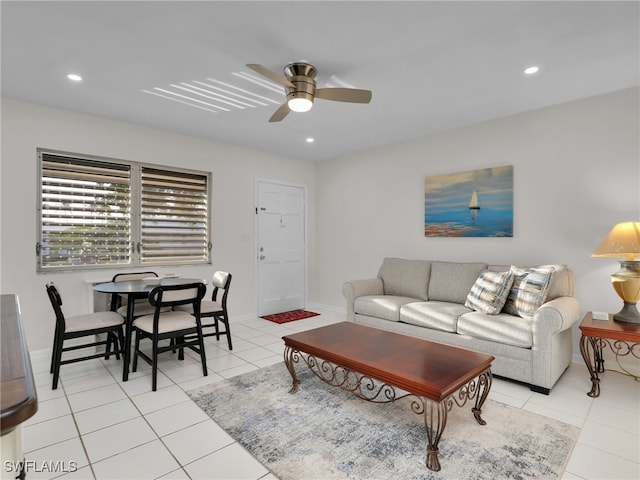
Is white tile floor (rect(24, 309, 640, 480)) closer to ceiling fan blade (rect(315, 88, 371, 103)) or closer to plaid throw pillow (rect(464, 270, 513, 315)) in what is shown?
plaid throw pillow (rect(464, 270, 513, 315))

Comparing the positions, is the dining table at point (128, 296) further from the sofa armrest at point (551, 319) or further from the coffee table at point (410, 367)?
the sofa armrest at point (551, 319)

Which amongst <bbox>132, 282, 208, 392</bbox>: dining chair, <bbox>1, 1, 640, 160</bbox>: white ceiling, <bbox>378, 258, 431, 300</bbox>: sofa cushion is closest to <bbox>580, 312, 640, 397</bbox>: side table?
<bbox>378, 258, 431, 300</bbox>: sofa cushion

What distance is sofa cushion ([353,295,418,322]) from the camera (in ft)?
A: 12.4

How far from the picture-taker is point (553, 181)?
351 cm

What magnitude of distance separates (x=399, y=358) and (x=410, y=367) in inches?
6.6

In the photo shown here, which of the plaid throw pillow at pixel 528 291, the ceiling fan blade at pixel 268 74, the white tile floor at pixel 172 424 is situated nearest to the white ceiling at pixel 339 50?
the ceiling fan blade at pixel 268 74

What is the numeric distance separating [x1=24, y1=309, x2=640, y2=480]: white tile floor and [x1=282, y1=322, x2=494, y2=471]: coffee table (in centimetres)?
62

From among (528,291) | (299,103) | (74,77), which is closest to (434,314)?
(528,291)

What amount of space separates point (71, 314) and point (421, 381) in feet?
12.2

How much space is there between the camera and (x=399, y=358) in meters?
2.28

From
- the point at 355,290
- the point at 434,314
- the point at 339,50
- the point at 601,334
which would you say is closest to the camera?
the point at 339,50

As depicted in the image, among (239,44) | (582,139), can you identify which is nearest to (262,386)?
(239,44)

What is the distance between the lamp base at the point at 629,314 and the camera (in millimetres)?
2695

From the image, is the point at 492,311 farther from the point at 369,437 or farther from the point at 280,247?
the point at 280,247
